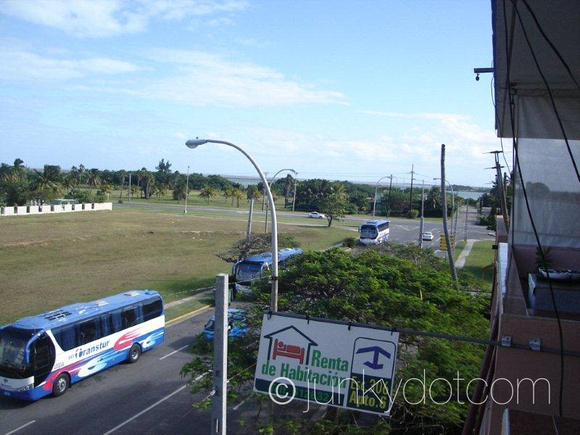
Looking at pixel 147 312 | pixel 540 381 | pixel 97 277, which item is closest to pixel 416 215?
pixel 97 277

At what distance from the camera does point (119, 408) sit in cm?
1534

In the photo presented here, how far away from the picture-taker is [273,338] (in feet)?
21.7

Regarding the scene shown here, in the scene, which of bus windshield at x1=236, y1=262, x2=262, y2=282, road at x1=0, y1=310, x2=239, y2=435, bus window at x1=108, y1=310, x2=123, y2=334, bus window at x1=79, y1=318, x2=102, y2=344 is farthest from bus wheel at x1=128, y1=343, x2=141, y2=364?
bus windshield at x1=236, y1=262, x2=262, y2=282

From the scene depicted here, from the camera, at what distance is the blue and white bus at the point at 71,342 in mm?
15562

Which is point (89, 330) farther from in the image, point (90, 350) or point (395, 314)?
point (395, 314)

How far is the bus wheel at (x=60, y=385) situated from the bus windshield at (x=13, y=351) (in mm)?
1174

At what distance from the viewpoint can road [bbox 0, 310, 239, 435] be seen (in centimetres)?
1419

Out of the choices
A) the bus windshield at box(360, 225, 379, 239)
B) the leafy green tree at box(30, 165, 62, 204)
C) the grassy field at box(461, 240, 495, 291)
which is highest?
the leafy green tree at box(30, 165, 62, 204)

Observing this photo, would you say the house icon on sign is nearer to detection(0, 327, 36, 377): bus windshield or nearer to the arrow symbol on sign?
the arrow symbol on sign

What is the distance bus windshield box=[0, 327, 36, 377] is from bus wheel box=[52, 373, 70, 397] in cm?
117

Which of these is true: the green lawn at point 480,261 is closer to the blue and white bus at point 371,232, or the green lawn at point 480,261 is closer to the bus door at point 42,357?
the blue and white bus at point 371,232

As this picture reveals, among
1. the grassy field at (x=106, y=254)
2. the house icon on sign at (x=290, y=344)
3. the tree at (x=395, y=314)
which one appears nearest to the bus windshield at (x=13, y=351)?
the tree at (x=395, y=314)

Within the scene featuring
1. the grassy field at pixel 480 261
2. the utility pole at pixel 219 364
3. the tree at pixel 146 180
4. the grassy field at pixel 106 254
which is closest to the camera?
the utility pole at pixel 219 364

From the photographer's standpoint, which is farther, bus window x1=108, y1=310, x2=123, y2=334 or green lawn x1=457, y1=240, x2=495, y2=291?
green lawn x1=457, y1=240, x2=495, y2=291
